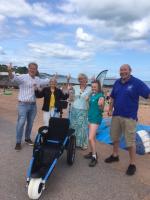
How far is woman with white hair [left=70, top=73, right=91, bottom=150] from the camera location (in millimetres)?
7164

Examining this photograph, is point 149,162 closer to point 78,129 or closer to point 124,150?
point 124,150

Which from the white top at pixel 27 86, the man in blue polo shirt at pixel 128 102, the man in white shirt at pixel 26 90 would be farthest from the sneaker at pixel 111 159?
the white top at pixel 27 86

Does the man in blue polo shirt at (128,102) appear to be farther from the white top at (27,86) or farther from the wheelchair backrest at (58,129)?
the white top at (27,86)

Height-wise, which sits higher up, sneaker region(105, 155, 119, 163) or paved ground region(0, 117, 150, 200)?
sneaker region(105, 155, 119, 163)

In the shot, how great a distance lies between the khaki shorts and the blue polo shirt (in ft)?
0.30

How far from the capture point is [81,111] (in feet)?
24.0

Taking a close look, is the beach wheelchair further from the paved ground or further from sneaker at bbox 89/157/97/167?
sneaker at bbox 89/157/97/167

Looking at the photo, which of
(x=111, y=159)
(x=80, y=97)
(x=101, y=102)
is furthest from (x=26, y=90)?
(x=111, y=159)

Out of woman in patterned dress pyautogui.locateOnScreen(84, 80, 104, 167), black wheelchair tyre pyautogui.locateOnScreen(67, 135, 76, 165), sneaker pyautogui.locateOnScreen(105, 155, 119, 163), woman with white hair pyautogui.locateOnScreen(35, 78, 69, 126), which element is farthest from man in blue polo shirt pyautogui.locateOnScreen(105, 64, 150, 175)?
woman with white hair pyautogui.locateOnScreen(35, 78, 69, 126)

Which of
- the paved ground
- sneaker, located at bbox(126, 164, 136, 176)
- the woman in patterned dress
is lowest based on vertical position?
the paved ground

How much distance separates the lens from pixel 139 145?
296 inches

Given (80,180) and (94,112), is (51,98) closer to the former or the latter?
(94,112)

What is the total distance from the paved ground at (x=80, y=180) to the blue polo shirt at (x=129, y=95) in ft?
3.51

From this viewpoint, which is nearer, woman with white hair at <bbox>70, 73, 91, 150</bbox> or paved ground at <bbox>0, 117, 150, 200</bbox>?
paved ground at <bbox>0, 117, 150, 200</bbox>
